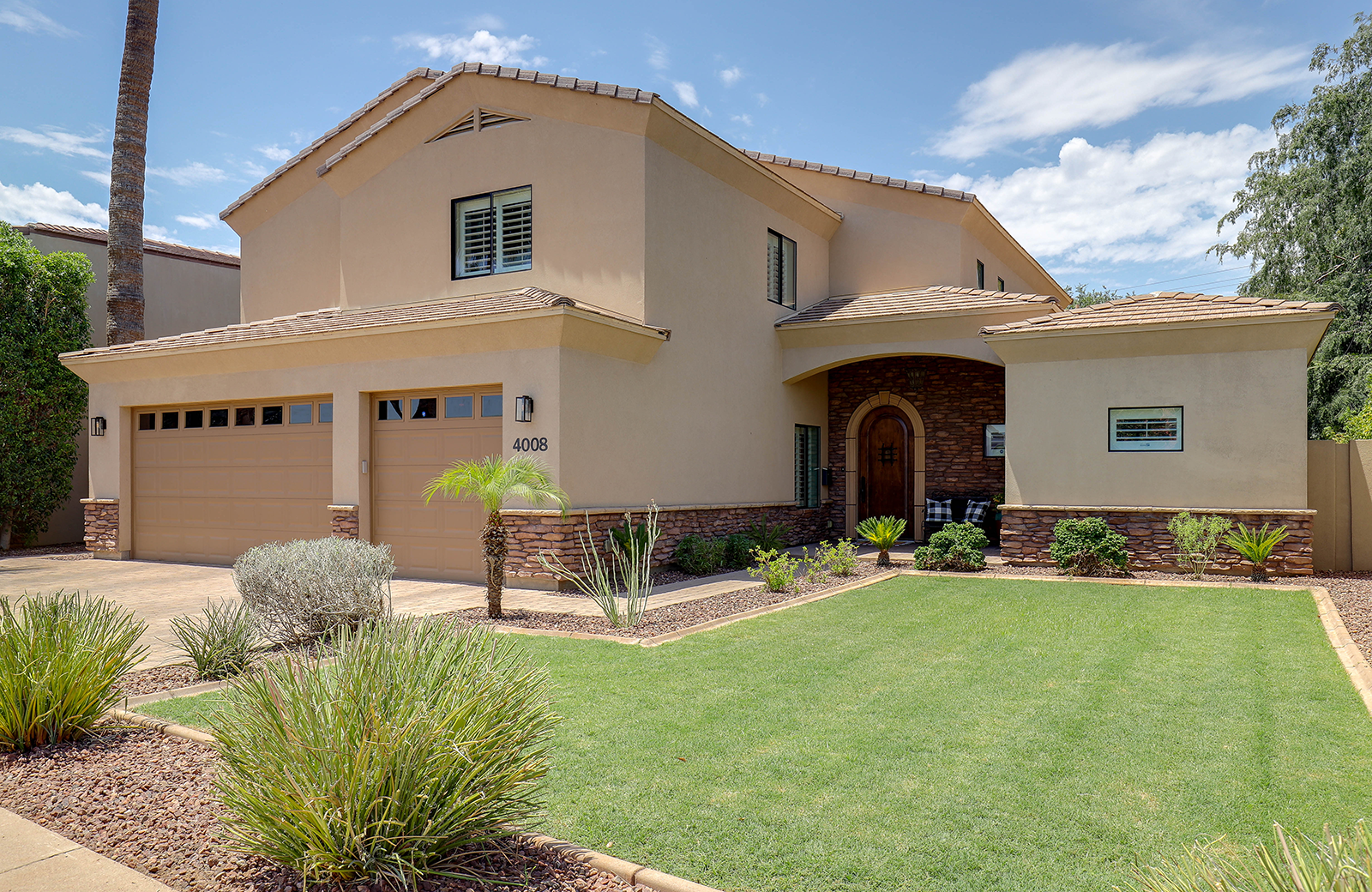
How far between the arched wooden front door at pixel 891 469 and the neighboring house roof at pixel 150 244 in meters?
15.0

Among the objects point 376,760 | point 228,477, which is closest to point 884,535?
point 228,477

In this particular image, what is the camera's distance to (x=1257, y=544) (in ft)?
38.6

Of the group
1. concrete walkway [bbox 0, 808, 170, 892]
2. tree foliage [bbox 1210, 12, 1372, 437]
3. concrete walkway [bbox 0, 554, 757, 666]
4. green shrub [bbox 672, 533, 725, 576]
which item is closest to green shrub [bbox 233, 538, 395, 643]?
concrete walkway [bbox 0, 554, 757, 666]

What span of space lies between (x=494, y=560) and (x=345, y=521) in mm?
4738

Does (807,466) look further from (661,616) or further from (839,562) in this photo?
(661,616)

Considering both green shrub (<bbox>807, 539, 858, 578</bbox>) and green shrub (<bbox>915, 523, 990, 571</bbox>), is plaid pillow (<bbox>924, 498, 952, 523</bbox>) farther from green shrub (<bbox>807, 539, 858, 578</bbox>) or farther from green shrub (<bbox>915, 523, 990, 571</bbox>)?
green shrub (<bbox>807, 539, 858, 578</bbox>)

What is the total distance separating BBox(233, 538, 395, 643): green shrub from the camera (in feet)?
24.6

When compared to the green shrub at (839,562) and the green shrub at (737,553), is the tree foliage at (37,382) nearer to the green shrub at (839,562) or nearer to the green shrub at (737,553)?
the green shrub at (737,553)

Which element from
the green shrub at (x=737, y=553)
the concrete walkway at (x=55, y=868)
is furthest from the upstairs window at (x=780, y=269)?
the concrete walkway at (x=55, y=868)

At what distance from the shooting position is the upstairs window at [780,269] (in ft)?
54.4

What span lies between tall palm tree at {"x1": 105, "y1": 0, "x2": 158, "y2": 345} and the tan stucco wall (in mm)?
16982

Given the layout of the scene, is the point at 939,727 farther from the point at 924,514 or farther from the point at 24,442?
the point at 24,442

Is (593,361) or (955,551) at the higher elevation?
(593,361)

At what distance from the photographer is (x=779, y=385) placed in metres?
16.9
